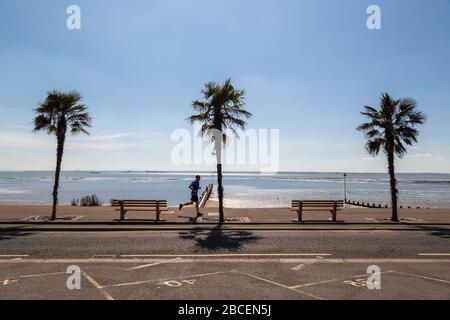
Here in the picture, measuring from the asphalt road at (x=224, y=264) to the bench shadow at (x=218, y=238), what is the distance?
0.12 feet

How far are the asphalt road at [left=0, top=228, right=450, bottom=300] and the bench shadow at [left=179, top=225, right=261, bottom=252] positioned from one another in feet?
0.12

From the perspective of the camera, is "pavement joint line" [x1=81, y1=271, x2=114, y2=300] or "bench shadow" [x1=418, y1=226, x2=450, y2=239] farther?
"bench shadow" [x1=418, y1=226, x2=450, y2=239]

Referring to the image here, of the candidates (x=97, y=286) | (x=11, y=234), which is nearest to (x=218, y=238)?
(x=97, y=286)

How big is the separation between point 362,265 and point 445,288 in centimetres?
218

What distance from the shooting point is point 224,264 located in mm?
9547

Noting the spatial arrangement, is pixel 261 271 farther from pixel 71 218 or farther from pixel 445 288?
pixel 71 218

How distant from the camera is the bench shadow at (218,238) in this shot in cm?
1173

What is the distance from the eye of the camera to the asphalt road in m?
7.29

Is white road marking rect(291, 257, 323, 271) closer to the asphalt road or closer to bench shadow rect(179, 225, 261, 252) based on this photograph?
the asphalt road

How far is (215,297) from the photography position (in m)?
6.94

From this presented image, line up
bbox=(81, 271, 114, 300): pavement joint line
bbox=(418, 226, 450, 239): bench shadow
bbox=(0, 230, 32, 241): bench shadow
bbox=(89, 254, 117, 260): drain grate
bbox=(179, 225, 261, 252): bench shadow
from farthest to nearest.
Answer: bbox=(418, 226, 450, 239): bench shadow → bbox=(0, 230, 32, 241): bench shadow → bbox=(179, 225, 261, 252): bench shadow → bbox=(89, 254, 117, 260): drain grate → bbox=(81, 271, 114, 300): pavement joint line

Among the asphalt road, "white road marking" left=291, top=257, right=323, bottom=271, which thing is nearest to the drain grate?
the asphalt road

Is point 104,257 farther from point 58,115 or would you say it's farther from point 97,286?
point 58,115
